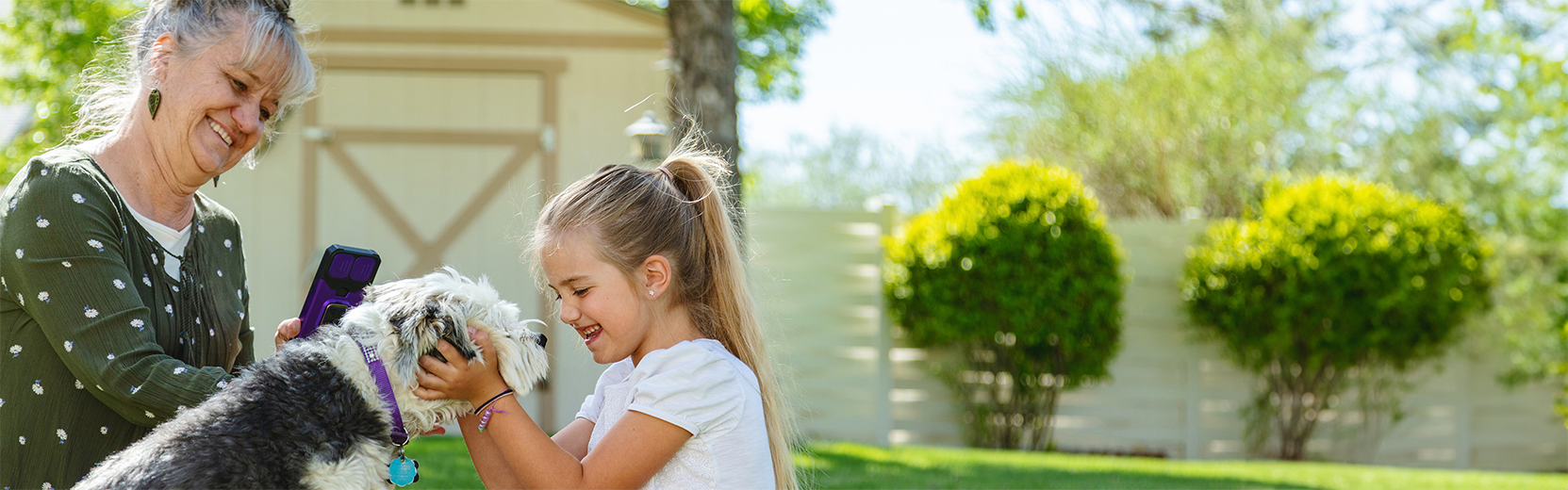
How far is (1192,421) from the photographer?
10.3 meters

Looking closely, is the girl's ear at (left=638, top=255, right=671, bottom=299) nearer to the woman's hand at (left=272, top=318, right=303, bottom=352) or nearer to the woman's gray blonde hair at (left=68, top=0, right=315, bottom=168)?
the woman's hand at (left=272, top=318, right=303, bottom=352)

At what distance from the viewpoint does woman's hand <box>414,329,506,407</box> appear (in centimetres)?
226

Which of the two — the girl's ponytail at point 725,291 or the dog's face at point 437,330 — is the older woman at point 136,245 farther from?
the girl's ponytail at point 725,291

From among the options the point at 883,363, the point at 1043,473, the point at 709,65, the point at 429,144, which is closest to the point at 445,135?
the point at 429,144

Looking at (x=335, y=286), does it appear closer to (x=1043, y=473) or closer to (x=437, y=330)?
(x=437, y=330)

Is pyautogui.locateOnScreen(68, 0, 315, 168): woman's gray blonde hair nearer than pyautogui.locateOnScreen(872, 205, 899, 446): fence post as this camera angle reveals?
Yes

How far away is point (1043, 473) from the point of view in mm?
7039

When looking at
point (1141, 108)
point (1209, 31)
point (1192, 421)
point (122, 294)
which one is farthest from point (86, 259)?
point (1209, 31)

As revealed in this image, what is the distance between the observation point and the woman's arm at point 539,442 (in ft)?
7.49

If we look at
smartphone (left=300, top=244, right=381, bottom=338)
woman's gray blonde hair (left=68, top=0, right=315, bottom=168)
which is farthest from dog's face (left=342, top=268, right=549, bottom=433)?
woman's gray blonde hair (left=68, top=0, right=315, bottom=168)

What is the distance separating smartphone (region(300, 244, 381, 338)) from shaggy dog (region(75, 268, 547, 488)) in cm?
14

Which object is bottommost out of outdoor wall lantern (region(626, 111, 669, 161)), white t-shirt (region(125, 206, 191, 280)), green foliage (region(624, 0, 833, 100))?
white t-shirt (region(125, 206, 191, 280))

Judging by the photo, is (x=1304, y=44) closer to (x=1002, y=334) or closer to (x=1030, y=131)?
(x=1030, y=131)

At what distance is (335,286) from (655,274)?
75cm
